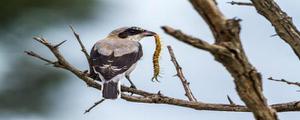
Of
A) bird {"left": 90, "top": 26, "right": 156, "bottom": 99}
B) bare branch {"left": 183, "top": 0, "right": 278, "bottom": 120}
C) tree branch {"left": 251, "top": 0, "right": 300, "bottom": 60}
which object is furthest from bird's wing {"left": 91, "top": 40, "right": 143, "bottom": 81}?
bare branch {"left": 183, "top": 0, "right": 278, "bottom": 120}

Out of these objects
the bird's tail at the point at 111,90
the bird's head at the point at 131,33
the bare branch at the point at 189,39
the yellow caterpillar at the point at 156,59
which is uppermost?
the bare branch at the point at 189,39

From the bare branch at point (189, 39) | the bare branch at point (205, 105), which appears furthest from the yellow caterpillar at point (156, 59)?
the bare branch at point (189, 39)

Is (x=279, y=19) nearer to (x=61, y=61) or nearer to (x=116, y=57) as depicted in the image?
(x=61, y=61)

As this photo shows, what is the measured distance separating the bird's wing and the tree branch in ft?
3.49

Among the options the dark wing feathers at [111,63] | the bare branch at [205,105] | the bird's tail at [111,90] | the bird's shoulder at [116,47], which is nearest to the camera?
the bare branch at [205,105]

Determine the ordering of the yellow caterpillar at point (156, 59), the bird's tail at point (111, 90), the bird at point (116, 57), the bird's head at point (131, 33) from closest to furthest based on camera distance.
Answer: the bird's tail at point (111, 90)
the yellow caterpillar at point (156, 59)
the bird at point (116, 57)
the bird's head at point (131, 33)

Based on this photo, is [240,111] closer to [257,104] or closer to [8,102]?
[257,104]

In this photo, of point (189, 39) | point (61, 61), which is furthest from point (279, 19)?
point (189, 39)

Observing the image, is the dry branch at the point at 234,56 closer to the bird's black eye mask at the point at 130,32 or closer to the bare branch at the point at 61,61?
the bare branch at the point at 61,61

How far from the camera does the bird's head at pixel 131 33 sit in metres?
4.54

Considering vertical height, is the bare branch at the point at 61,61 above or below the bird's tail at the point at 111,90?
above

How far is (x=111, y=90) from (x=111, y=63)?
586 mm

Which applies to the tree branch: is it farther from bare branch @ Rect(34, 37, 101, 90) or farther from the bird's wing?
the bird's wing

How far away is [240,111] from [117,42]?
1673 mm
